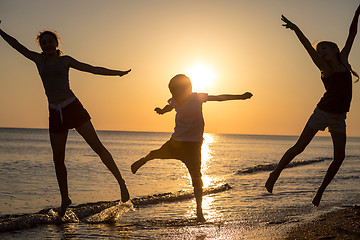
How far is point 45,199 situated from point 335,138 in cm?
805

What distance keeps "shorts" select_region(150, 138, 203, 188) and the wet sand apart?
5.25 feet

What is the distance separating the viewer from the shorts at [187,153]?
619 centimetres

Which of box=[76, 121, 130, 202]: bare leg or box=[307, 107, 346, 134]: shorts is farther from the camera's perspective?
box=[76, 121, 130, 202]: bare leg

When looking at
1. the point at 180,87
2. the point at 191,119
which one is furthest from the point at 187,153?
the point at 180,87

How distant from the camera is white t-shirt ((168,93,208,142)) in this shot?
6031 millimetres

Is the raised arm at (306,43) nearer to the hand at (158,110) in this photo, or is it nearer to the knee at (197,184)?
the hand at (158,110)

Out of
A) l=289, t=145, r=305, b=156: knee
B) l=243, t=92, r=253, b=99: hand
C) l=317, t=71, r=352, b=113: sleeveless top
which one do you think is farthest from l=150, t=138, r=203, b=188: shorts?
l=317, t=71, r=352, b=113: sleeveless top

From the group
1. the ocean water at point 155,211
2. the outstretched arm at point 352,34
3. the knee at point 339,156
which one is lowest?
the ocean water at point 155,211

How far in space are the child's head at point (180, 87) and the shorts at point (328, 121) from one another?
1.80 m

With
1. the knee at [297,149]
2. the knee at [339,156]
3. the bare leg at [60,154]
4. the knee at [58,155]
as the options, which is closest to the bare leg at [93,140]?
the bare leg at [60,154]

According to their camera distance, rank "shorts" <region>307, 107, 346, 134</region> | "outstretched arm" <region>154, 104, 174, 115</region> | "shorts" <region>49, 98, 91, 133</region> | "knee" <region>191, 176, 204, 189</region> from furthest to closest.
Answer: "knee" <region>191, 176, 204, 189</region> → "outstretched arm" <region>154, 104, 174, 115</region> → "shorts" <region>49, 98, 91, 133</region> → "shorts" <region>307, 107, 346, 134</region>

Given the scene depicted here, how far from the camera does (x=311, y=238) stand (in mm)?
5000

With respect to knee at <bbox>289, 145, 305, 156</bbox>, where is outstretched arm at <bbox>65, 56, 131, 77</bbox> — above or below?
above

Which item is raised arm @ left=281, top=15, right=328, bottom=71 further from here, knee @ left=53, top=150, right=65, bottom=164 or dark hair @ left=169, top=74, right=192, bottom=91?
knee @ left=53, top=150, right=65, bottom=164
